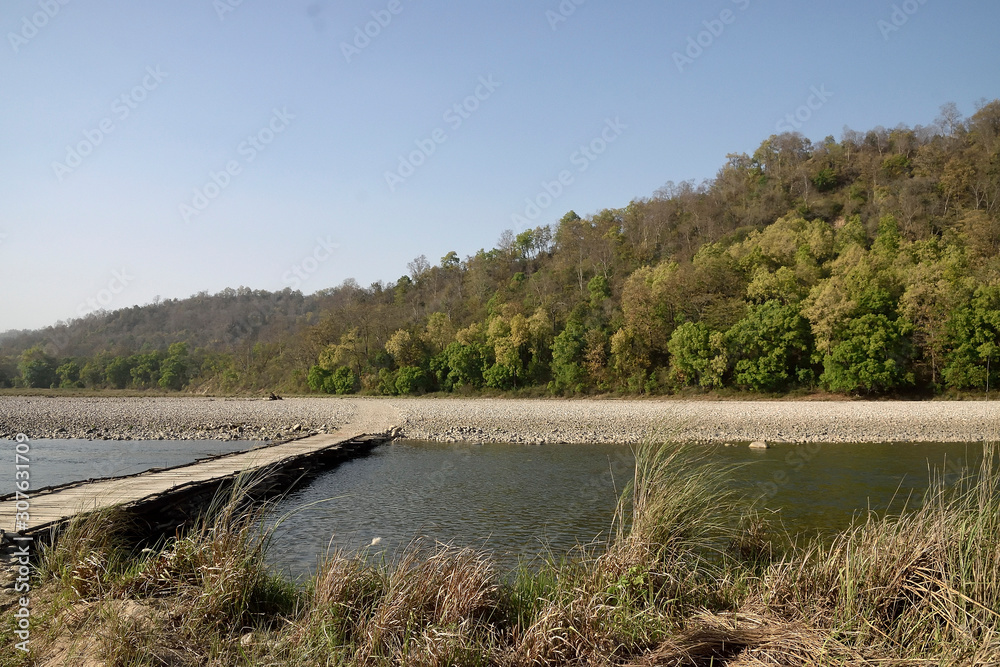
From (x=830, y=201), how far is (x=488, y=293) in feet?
129

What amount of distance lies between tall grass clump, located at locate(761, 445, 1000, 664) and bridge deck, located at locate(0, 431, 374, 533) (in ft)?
15.5

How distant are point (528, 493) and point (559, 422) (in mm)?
15940

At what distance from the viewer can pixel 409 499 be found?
1373 cm

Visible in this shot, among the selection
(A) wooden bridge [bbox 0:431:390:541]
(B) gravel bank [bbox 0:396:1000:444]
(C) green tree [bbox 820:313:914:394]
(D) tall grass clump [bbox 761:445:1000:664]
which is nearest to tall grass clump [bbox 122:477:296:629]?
(A) wooden bridge [bbox 0:431:390:541]

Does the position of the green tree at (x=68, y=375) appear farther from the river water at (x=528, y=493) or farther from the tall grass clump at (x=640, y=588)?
the tall grass clump at (x=640, y=588)

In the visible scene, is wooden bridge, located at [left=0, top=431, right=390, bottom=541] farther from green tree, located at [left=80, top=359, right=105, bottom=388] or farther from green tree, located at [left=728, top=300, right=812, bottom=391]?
green tree, located at [left=80, top=359, right=105, bottom=388]

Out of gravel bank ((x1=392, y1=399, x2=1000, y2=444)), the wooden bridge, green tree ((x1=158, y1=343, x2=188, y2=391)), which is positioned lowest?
gravel bank ((x1=392, y1=399, x2=1000, y2=444))

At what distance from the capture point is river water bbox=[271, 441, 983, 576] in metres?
10.1

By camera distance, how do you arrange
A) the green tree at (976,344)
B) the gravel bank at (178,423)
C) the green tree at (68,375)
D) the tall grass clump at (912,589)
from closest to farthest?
the tall grass clump at (912,589)
the gravel bank at (178,423)
the green tree at (976,344)
the green tree at (68,375)

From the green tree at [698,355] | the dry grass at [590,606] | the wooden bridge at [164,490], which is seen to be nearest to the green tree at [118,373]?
the green tree at [698,355]

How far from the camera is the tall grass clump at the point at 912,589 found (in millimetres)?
3504

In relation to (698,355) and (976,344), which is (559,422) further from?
(976,344)

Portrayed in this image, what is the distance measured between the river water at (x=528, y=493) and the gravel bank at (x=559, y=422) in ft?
8.45

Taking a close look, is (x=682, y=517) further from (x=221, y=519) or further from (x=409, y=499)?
(x=409, y=499)
